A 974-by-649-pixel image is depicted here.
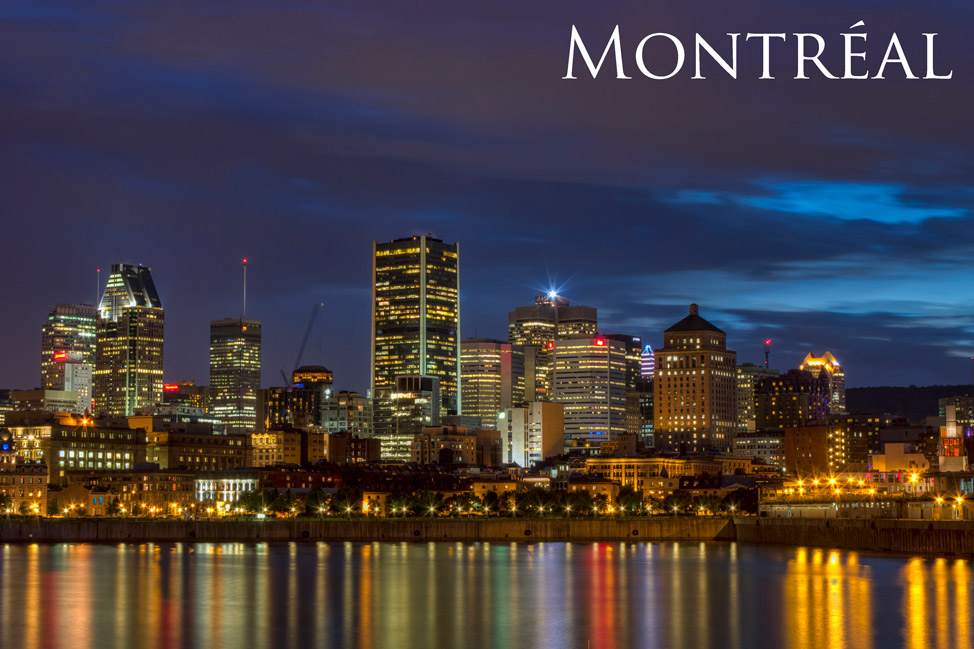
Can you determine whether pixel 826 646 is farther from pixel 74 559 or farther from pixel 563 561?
pixel 74 559

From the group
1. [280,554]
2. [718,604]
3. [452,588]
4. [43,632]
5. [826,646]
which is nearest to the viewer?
[826,646]

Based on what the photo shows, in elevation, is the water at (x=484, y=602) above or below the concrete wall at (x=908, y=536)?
below

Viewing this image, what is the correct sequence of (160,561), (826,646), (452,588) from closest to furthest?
1. (826,646)
2. (452,588)
3. (160,561)

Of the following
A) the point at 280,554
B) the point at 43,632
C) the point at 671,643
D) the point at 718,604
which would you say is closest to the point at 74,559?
the point at 280,554

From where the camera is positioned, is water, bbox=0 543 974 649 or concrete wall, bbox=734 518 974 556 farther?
concrete wall, bbox=734 518 974 556

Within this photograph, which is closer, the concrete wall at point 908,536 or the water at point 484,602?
the water at point 484,602

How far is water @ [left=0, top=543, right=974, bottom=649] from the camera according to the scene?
103 m

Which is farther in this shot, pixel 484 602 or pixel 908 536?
pixel 908 536

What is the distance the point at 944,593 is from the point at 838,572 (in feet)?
83.5

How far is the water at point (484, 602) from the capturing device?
103 m

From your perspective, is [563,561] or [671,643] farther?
[563,561]

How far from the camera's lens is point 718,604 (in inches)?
4860

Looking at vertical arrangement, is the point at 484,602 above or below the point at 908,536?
below

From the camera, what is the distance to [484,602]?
12462 cm
